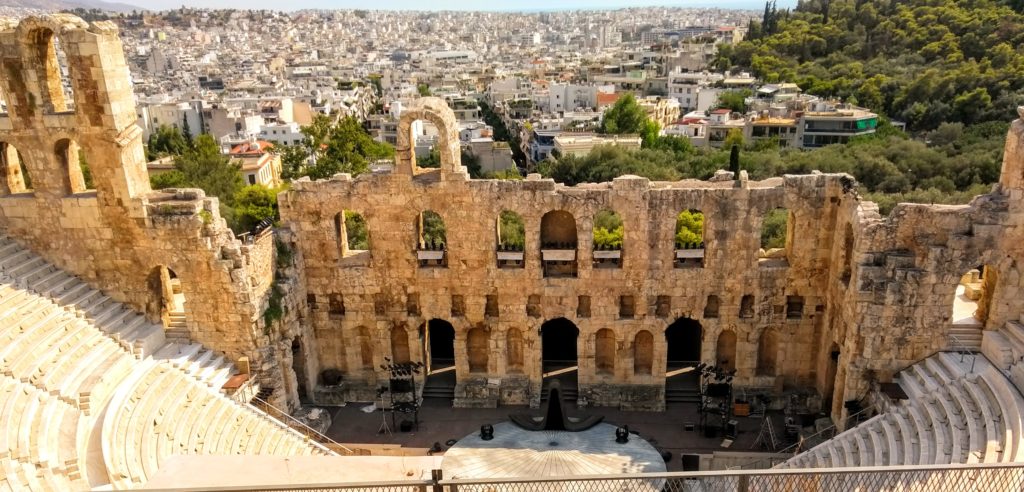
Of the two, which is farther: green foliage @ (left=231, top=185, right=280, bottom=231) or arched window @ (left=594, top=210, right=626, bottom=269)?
green foliage @ (left=231, top=185, right=280, bottom=231)

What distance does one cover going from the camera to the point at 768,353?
23.2 m

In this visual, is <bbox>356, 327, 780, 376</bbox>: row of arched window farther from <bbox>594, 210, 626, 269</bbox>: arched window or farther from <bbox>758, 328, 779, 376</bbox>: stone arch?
<bbox>594, 210, 626, 269</bbox>: arched window

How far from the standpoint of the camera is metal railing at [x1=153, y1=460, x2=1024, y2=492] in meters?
8.54

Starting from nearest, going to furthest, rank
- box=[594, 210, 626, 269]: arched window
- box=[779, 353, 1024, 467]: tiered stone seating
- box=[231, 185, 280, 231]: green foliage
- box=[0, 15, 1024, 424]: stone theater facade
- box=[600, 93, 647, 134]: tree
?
box=[779, 353, 1024, 467]: tiered stone seating
box=[0, 15, 1024, 424]: stone theater facade
box=[594, 210, 626, 269]: arched window
box=[231, 185, 280, 231]: green foliage
box=[600, 93, 647, 134]: tree

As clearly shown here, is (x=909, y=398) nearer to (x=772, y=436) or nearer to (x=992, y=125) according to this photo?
(x=772, y=436)

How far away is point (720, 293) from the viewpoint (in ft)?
71.9

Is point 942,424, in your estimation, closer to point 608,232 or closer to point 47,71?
point 608,232

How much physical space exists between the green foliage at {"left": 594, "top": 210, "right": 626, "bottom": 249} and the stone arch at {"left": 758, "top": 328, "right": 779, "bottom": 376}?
6.62 meters

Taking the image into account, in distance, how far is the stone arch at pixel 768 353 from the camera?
74.6 feet

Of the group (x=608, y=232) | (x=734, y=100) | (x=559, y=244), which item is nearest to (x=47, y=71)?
(x=559, y=244)

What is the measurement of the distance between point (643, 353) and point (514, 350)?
4213 mm

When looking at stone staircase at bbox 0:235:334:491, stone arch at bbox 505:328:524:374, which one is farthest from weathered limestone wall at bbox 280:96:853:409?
stone staircase at bbox 0:235:334:491

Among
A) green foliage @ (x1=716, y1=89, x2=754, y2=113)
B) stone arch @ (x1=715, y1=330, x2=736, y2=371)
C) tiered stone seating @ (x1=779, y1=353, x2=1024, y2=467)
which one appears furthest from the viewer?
green foliage @ (x1=716, y1=89, x2=754, y2=113)

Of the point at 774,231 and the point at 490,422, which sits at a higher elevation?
the point at 774,231
